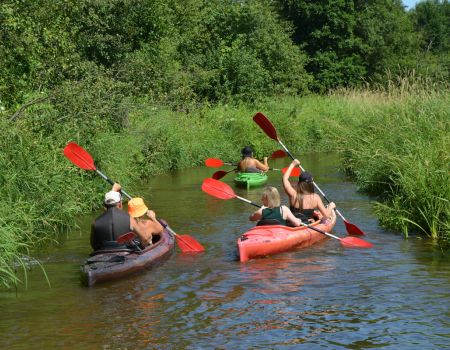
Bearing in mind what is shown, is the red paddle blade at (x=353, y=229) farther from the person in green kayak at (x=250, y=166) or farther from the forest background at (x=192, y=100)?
the person in green kayak at (x=250, y=166)

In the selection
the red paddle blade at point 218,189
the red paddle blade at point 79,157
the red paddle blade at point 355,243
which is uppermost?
the red paddle blade at point 79,157

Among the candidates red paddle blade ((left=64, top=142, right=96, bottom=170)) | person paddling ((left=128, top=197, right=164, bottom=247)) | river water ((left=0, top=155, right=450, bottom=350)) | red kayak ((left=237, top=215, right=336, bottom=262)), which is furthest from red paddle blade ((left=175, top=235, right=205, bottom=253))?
red paddle blade ((left=64, top=142, right=96, bottom=170))

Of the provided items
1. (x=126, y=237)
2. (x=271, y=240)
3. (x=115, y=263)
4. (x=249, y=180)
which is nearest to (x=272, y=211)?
(x=271, y=240)

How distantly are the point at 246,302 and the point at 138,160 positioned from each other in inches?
462

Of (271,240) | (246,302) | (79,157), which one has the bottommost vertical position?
(246,302)

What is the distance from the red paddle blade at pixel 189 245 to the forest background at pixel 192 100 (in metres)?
1.90

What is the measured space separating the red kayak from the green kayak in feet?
23.2

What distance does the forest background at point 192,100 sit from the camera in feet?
39.6

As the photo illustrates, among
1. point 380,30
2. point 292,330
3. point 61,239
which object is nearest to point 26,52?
point 61,239

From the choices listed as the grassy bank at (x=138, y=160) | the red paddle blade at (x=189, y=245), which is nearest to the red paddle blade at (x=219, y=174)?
the grassy bank at (x=138, y=160)

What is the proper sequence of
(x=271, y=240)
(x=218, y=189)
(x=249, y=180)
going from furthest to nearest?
(x=249, y=180), (x=218, y=189), (x=271, y=240)

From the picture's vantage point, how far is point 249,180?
1891 centimetres

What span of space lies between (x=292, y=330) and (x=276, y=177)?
Answer: 44.0ft

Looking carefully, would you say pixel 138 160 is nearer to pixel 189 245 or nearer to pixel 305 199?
pixel 305 199
